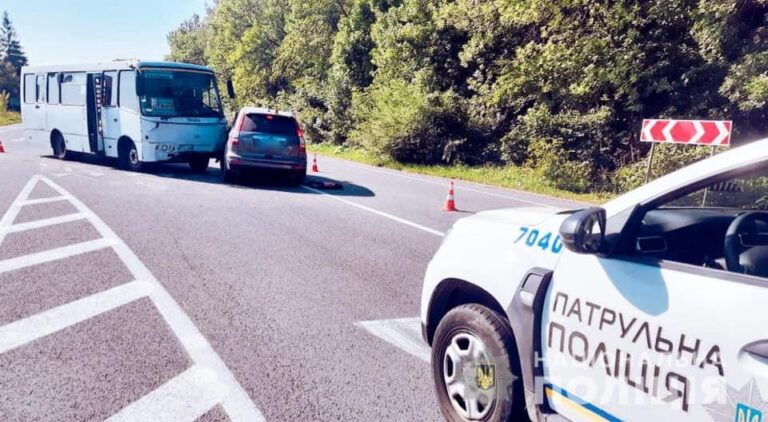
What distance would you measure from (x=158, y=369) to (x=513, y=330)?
2.50m

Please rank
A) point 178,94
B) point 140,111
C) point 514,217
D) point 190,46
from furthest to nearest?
point 190,46
point 178,94
point 140,111
point 514,217

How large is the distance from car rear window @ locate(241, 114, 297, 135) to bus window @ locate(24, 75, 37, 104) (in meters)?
10.1

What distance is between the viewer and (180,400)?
10.6 ft

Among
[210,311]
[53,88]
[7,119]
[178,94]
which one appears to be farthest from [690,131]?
[7,119]

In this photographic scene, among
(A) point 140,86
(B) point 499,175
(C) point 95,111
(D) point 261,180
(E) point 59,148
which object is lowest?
(D) point 261,180

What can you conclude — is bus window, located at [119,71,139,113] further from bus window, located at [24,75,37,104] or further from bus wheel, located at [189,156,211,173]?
bus window, located at [24,75,37,104]

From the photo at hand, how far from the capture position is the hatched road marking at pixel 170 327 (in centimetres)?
313

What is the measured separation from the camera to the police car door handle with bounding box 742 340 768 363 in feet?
5.18

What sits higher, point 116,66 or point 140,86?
point 116,66

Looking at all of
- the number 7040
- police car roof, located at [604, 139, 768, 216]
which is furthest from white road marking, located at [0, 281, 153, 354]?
police car roof, located at [604, 139, 768, 216]

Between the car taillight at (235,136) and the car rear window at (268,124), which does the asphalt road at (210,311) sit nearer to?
the car taillight at (235,136)

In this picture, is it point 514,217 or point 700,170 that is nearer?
point 700,170

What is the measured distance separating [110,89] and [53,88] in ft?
12.5

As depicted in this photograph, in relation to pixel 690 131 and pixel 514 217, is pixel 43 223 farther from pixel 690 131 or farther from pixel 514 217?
pixel 690 131
